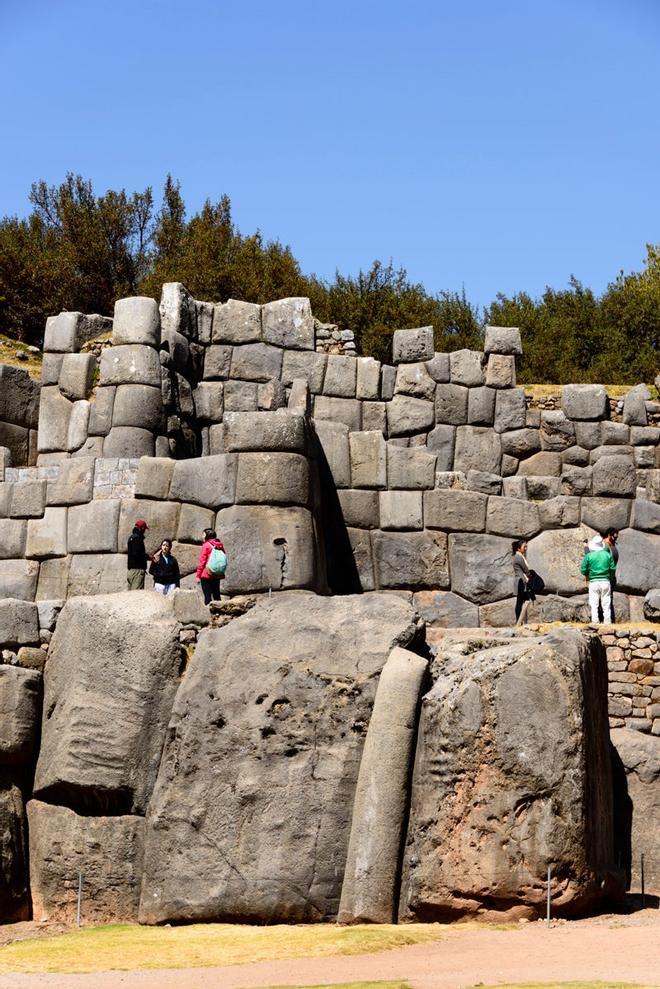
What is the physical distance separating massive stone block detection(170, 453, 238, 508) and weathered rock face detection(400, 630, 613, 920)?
607cm

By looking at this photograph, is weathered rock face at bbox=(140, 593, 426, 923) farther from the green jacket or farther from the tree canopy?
the tree canopy

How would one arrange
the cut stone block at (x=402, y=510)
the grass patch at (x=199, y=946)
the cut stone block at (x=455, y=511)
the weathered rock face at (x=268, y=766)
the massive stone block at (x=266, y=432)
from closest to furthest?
the grass patch at (x=199, y=946)
the weathered rock face at (x=268, y=766)
the massive stone block at (x=266, y=432)
the cut stone block at (x=455, y=511)
the cut stone block at (x=402, y=510)

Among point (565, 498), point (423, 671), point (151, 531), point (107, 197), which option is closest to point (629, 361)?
point (107, 197)

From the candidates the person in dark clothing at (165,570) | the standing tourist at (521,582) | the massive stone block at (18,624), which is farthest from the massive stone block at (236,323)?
the massive stone block at (18,624)

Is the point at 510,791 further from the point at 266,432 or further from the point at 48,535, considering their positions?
the point at 48,535

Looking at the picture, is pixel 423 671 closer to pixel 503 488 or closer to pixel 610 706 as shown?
pixel 610 706

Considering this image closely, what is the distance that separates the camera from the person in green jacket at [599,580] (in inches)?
814

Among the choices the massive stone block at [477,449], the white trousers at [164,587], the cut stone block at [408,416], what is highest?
the cut stone block at [408,416]

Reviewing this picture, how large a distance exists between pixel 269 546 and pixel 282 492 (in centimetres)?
80

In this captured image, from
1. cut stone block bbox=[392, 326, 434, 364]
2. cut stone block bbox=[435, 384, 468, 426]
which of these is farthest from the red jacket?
cut stone block bbox=[392, 326, 434, 364]

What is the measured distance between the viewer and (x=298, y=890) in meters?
16.1

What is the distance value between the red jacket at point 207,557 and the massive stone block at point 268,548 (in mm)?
496

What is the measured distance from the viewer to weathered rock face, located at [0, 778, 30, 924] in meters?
17.7

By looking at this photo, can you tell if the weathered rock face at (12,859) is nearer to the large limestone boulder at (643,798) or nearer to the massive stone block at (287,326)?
the large limestone boulder at (643,798)
